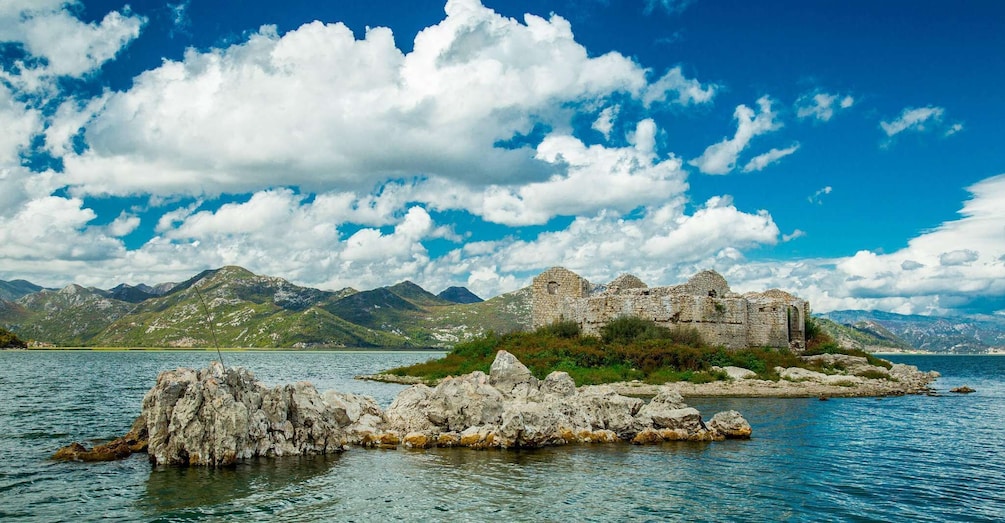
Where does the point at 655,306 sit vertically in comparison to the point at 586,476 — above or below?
above

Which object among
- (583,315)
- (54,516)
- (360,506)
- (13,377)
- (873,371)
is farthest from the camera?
(13,377)

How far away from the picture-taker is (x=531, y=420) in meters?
22.0

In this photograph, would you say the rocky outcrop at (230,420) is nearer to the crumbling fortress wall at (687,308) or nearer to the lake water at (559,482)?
the lake water at (559,482)

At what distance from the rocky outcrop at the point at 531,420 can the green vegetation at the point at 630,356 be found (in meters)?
14.3

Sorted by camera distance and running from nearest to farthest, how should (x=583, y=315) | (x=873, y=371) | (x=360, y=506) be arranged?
(x=360, y=506) < (x=873, y=371) < (x=583, y=315)

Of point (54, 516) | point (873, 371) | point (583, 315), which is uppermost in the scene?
point (583, 315)

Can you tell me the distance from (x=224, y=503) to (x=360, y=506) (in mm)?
2883

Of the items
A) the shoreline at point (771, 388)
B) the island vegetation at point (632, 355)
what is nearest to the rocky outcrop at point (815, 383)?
the shoreline at point (771, 388)

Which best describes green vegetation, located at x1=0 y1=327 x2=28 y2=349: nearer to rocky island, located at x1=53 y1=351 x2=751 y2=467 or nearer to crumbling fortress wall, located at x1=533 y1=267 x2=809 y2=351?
crumbling fortress wall, located at x1=533 y1=267 x2=809 y2=351

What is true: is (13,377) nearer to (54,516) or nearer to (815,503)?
(54,516)

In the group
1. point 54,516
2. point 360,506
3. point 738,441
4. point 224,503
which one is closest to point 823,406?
point 738,441

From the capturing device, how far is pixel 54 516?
44.8ft

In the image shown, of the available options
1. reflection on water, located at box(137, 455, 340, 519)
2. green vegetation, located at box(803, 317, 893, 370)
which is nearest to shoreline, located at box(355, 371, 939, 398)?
green vegetation, located at box(803, 317, 893, 370)

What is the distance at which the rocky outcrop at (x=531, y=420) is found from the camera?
21.7 metres
